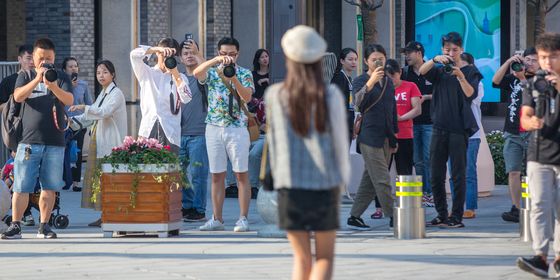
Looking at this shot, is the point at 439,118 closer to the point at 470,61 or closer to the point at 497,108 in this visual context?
the point at 470,61

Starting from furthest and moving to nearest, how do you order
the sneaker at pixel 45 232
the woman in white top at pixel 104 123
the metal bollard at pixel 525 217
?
the woman in white top at pixel 104 123 → the sneaker at pixel 45 232 → the metal bollard at pixel 525 217

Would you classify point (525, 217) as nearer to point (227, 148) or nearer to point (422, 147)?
point (227, 148)

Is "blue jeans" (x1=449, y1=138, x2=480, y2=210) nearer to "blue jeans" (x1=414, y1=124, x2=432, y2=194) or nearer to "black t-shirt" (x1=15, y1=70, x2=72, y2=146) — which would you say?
"blue jeans" (x1=414, y1=124, x2=432, y2=194)

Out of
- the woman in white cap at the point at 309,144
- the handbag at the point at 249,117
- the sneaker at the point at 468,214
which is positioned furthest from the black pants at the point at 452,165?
the woman in white cap at the point at 309,144

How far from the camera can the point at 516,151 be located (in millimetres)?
15328

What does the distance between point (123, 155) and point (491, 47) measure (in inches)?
902

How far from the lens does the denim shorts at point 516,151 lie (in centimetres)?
1524

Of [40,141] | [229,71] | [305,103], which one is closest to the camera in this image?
[305,103]

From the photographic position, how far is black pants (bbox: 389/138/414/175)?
15.4m

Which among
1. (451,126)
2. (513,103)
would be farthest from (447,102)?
(513,103)

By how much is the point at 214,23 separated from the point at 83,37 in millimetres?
4017

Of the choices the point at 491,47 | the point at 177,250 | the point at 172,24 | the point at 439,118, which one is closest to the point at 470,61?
the point at 439,118

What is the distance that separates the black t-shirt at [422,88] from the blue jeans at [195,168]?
255cm

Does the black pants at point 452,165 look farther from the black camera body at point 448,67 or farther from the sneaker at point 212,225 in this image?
the sneaker at point 212,225
